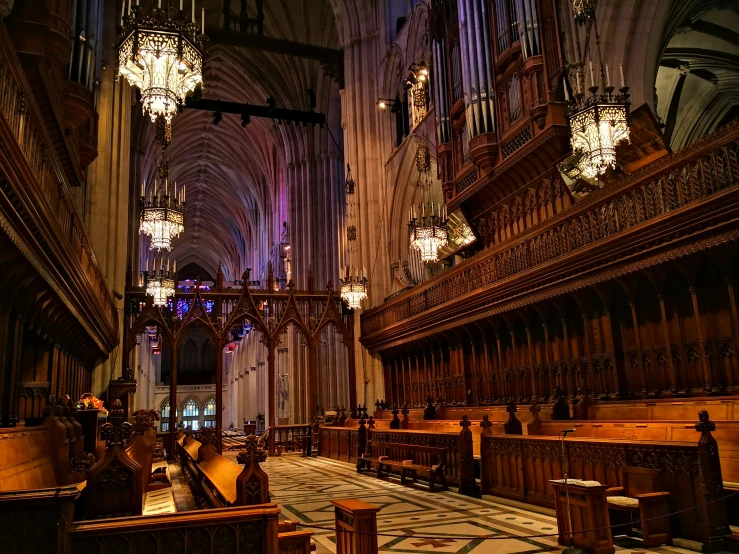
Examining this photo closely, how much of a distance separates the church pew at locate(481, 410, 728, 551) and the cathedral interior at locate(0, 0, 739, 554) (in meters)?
0.03

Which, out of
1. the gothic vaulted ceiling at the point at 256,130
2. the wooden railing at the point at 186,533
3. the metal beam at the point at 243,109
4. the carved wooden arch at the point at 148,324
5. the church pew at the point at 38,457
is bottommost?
the wooden railing at the point at 186,533

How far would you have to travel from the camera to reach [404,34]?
19.5m

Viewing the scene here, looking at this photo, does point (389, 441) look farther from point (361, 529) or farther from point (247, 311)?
point (247, 311)

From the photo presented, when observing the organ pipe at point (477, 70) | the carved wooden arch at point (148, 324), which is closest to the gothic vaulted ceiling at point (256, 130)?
the carved wooden arch at point (148, 324)

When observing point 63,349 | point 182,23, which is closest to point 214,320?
point 63,349

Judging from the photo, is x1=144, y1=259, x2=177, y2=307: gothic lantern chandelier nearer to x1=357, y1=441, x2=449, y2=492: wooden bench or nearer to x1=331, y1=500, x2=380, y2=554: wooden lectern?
x1=357, y1=441, x2=449, y2=492: wooden bench

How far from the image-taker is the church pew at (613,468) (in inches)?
200

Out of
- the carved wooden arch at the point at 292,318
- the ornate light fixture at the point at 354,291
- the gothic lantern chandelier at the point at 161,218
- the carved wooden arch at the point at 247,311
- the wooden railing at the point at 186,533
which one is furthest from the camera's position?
the carved wooden arch at the point at 292,318

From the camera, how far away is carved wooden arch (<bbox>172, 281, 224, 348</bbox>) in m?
18.0

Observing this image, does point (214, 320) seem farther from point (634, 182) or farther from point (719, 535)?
point (719, 535)

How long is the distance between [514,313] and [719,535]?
7109 mm

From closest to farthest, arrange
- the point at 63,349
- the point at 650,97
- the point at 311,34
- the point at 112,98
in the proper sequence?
the point at 650,97 → the point at 63,349 → the point at 112,98 → the point at 311,34

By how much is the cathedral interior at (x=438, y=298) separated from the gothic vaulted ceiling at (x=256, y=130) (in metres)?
5.43

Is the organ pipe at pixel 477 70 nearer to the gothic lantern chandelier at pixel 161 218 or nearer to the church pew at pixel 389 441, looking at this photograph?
the church pew at pixel 389 441
